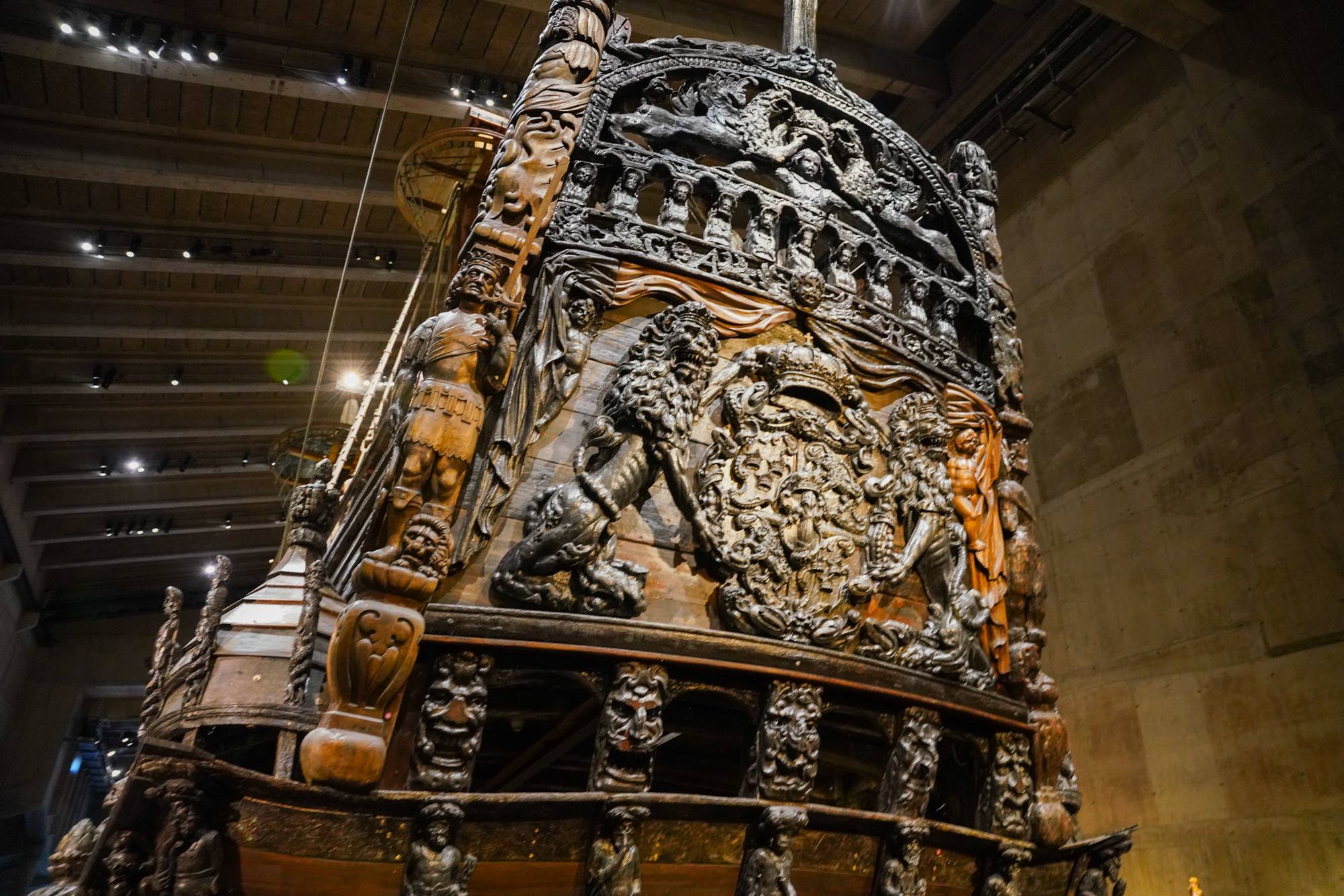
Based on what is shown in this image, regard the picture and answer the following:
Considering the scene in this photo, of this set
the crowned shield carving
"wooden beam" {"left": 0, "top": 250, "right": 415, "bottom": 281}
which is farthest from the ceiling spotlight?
the crowned shield carving

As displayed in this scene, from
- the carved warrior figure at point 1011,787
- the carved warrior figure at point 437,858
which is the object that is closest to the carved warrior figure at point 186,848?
the carved warrior figure at point 437,858

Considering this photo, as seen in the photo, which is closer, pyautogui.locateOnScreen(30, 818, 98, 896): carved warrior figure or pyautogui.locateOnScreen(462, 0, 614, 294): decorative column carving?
pyautogui.locateOnScreen(462, 0, 614, 294): decorative column carving

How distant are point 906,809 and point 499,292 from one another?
2.10m

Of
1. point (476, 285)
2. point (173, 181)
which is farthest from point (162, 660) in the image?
point (173, 181)

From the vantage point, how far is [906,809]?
2629mm

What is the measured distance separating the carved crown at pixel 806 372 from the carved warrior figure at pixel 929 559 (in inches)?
11.7

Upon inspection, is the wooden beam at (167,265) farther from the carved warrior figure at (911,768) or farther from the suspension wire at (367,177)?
the carved warrior figure at (911,768)

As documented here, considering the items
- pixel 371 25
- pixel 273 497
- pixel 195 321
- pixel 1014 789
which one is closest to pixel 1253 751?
pixel 1014 789

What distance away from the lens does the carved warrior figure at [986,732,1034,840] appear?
2.87 meters

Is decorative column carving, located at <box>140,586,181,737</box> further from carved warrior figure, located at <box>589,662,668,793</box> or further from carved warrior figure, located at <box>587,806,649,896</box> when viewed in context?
carved warrior figure, located at <box>587,806,649,896</box>

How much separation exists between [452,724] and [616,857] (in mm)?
550

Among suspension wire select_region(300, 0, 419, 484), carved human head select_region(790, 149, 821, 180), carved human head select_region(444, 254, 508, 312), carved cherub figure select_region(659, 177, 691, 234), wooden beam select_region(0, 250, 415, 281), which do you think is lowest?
carved human head select_region(444, 254, 508, 312)

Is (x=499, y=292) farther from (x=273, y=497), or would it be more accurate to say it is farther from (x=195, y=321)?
(x=273, y=497)

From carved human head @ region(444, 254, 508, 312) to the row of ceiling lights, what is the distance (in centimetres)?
575
